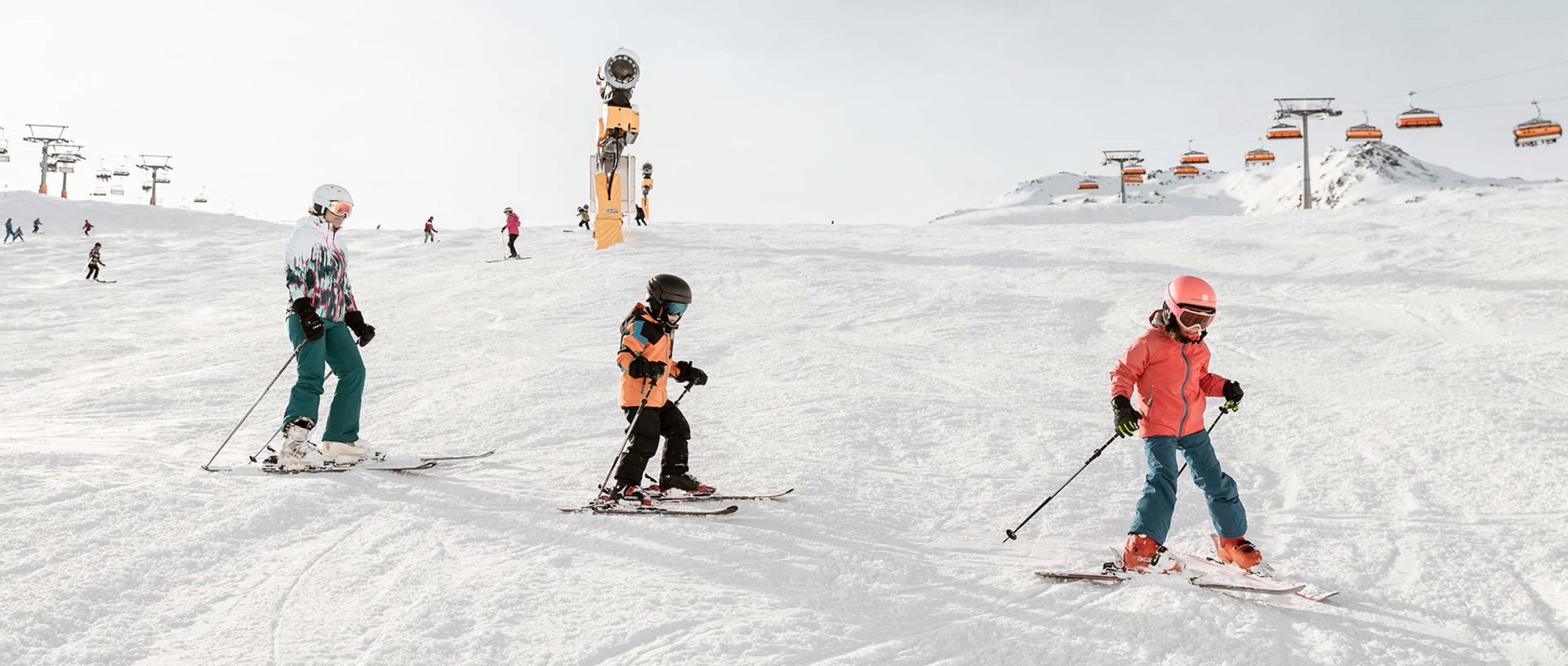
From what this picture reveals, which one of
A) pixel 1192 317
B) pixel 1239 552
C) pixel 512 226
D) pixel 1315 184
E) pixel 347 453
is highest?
pixel 1315 184

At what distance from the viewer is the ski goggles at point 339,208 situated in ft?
17.8

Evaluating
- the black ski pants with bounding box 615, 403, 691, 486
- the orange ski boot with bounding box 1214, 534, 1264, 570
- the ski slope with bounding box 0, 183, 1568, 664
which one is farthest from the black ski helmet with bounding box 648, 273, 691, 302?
the orange ski boot with bounding box 1214, 534, 1264, 570

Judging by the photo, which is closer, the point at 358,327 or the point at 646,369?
the point at 646,369

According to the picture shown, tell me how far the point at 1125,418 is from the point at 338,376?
4506 millimetres

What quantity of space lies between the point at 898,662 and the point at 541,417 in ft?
15.1

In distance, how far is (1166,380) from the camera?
Result: 3.89 meters

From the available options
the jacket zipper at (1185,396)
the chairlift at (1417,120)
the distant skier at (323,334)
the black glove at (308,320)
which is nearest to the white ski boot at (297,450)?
the distant skier at (323,334)

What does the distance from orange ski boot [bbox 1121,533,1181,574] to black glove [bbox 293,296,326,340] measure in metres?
4.38

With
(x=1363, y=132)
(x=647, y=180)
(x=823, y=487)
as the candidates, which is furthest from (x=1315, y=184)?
(x=823, y=487)

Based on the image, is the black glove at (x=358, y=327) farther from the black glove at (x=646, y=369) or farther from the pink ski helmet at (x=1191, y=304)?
the pink ski helmet at (x=1191, y=304)

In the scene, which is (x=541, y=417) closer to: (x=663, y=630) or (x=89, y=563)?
(x=89, y=563)

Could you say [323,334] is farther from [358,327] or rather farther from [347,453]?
[347,453]

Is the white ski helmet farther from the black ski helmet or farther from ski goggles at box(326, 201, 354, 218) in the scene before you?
the black ski helmet

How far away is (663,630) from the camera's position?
3.12 m
